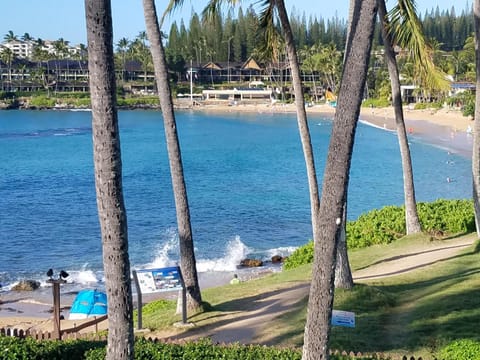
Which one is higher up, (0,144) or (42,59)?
(42,59)

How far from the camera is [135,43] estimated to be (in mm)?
171500

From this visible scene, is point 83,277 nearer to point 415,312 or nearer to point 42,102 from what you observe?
point 415,312

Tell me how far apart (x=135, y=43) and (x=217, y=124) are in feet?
213

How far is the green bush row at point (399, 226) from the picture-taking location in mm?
20438

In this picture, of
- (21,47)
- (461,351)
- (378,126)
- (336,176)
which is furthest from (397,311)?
(21,47)

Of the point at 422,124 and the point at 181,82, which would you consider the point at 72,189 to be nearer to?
the point at 422,124

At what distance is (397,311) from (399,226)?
31.2ft

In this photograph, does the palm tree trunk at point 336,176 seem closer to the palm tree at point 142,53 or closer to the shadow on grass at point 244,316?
the shadow on grass at point 244,316

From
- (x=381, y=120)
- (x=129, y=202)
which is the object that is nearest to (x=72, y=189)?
(x=129, y=202)

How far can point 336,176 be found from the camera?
698 centimetres

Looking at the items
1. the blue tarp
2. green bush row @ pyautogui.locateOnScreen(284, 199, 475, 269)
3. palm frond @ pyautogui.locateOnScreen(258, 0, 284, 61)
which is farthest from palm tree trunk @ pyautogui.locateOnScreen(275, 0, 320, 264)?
green bush row @ pyautogui.locateOnScreen(284, 199, 475, 269)

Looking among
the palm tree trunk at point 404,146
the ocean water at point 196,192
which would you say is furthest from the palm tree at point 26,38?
the palm tree trunk at point 404,146

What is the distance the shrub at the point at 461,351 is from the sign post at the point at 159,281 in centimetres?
428

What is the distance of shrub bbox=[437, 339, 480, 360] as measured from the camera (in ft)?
28.5
